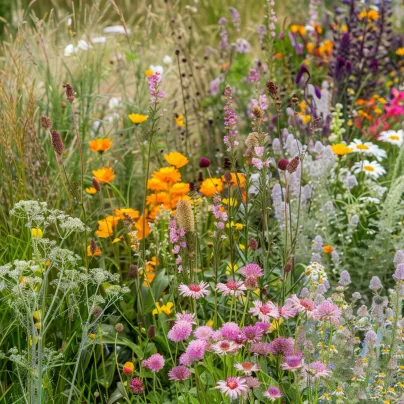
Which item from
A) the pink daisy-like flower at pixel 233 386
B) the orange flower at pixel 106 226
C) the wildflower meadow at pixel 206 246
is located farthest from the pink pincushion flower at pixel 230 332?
the orange flower at pixel 106 226

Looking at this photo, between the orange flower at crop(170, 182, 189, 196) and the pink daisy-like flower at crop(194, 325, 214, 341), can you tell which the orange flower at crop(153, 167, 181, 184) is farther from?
the pink daisy-like flower at crop(194, 325, 214, 341)

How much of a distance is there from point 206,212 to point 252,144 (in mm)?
1250

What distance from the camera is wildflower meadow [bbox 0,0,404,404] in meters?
2.11

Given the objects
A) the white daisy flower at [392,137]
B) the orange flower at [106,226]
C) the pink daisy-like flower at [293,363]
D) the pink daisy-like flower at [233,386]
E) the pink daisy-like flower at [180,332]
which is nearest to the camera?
the pink daisy-like flower at [233,386]

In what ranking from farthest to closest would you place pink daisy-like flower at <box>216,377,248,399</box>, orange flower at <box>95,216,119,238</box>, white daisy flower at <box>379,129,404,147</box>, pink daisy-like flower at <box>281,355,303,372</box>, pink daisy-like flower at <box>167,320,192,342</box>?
white daisy flower at <box>379,129,404,147</box> < orange flower at <box>95,216,119,238</box> < pink daisy-like flower at <box>167,320,192,342</box> < pink daisy-like flower at <box>281,355,303,372</box> < pink daisy-like flower at <box>216,377,248,399</box>

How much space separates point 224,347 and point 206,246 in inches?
52.5

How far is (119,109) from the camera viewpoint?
493cm

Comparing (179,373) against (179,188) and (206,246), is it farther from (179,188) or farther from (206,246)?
(179,188)

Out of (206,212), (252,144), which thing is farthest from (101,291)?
(252,144)

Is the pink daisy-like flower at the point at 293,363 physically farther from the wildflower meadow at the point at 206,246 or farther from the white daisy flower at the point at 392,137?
A: the white daisy flower at the point at 392,137

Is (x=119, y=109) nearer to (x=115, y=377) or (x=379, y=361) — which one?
(x=115, y=377)

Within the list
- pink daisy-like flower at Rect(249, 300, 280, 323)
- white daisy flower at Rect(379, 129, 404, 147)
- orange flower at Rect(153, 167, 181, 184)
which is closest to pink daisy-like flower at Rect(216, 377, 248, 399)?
pink daisy-like flower at Rect(249, 300, 280, 323)

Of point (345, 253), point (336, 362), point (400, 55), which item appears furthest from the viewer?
point (400, 55)

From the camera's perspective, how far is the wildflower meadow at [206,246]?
2107 millimetres
